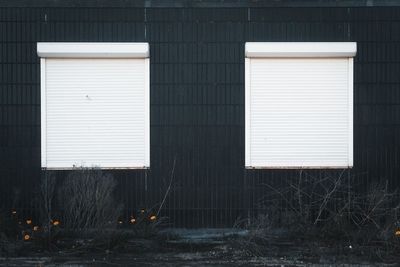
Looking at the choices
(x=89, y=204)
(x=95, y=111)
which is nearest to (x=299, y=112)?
(x=95, y=111)

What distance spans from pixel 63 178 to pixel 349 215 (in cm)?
522

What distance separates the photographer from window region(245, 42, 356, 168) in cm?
1241

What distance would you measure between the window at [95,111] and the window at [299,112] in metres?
2.12

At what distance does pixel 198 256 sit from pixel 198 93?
322 cm

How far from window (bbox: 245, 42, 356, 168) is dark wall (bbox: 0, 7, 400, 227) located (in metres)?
0.24

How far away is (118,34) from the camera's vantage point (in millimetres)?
12258

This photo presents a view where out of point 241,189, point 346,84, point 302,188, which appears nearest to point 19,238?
point 241,189

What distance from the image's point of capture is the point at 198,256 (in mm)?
10445

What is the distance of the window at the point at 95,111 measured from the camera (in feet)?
40.6

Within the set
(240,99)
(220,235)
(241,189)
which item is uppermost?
(240,99)

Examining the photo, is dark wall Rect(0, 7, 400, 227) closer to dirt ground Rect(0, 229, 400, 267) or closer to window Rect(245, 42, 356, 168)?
window Rect(245, 42, 356, 168)

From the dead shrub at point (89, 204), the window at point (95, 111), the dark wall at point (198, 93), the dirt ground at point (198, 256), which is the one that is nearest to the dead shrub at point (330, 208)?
the dark wall at point (198, 93)

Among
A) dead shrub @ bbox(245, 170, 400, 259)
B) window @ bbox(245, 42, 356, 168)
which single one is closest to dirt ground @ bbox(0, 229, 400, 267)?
dead shrub @ bbox(245, 170, 400, 259)

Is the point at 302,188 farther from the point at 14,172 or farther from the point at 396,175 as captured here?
the point at 14,172
